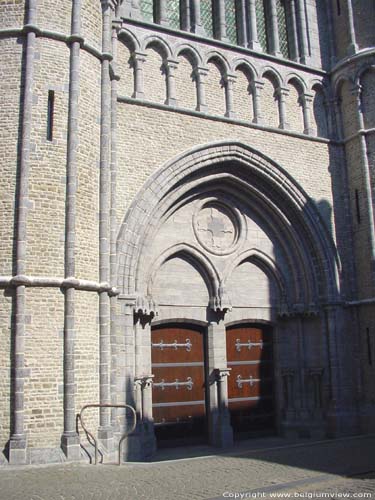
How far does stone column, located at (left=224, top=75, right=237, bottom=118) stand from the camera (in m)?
13.4

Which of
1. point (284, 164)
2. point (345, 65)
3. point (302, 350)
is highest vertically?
point (345, 65)

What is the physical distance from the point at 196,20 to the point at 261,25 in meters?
2.10

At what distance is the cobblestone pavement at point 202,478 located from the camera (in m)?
7.48

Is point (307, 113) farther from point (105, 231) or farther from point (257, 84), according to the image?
point (105, 231)

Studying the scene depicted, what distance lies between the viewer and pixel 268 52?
14.8 metres

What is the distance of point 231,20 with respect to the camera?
47.7ft

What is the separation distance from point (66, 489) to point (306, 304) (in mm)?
7692

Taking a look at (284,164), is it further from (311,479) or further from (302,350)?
(311,479)

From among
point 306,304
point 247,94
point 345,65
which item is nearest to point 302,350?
point 306,304

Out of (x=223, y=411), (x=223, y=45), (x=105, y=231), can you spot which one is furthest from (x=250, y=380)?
(x=223, y=45)

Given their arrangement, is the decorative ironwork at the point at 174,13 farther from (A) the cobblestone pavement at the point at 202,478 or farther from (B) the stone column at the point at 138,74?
(A) the cobblestone pavement at the point at 202,478

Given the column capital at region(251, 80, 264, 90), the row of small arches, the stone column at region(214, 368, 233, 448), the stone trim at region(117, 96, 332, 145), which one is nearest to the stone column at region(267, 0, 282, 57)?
the row of small arches

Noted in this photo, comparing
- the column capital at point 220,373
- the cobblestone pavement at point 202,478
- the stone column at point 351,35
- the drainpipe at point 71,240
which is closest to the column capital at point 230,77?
the stone column at point 351,35

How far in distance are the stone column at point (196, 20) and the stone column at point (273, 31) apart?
1971 mm
